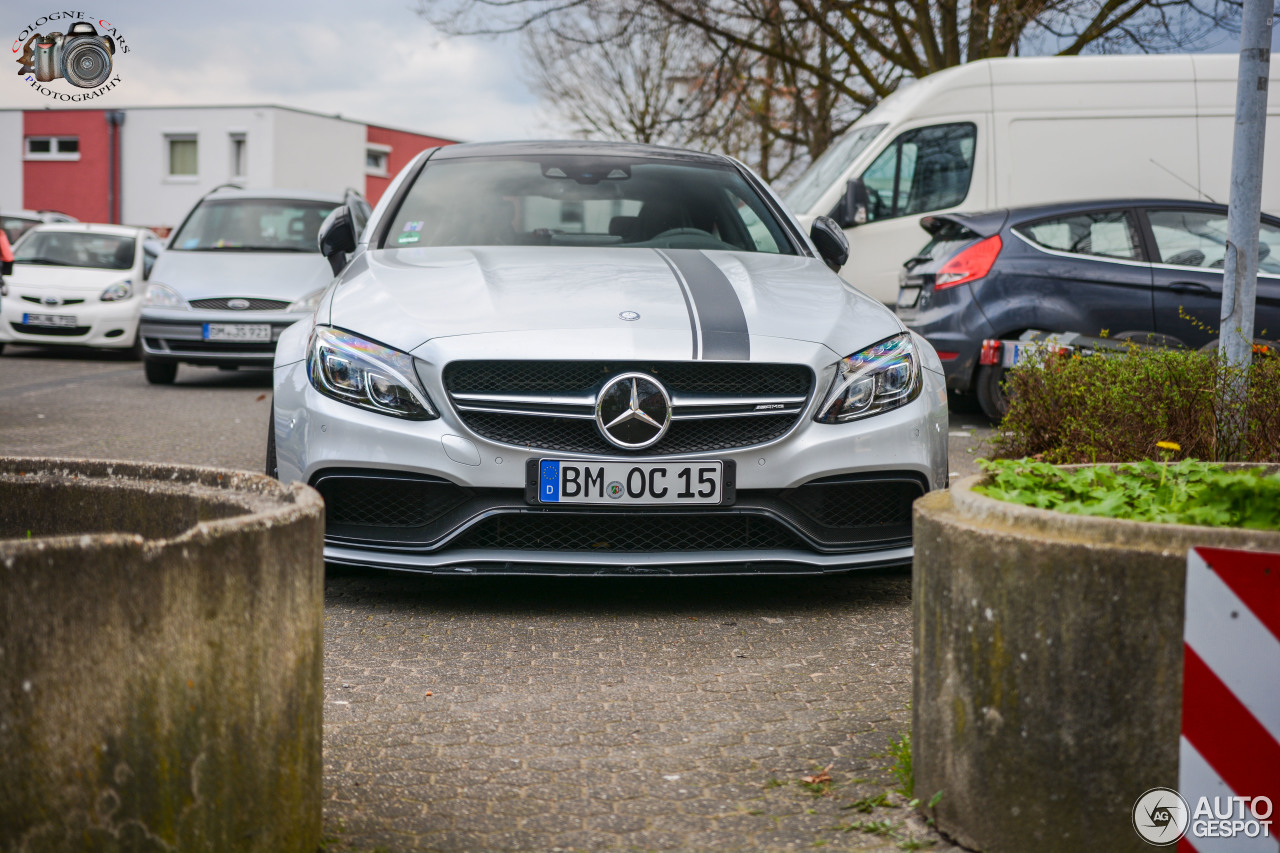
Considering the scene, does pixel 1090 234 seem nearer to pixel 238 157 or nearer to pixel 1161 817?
pixel 1161 817

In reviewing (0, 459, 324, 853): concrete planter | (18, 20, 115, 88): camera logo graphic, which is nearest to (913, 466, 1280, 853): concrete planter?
(0, 459, 324, 853): concrete planter

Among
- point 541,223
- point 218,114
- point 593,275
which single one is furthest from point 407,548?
point 218,114

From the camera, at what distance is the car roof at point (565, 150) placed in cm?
611

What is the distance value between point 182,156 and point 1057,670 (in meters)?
51.3

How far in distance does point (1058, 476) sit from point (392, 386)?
208cm

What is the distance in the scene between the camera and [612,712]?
11.3ft

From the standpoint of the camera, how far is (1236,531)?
229 centimetres

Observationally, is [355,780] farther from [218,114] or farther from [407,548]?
[218,114]

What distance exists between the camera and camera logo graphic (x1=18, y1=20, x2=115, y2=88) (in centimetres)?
1028

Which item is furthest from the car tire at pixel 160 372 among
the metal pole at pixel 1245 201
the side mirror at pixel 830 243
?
the metal pole at pixel 1245 201

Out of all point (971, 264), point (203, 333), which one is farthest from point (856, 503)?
point (203, 333)

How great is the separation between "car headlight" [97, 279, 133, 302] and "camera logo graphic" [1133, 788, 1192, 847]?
14.5 m

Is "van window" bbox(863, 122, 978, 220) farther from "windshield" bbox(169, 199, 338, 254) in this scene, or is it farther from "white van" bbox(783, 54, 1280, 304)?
"windshield" bbox(169, 199, 338, 254)

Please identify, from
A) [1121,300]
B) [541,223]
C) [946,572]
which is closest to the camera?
[946,572]
